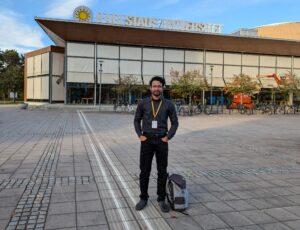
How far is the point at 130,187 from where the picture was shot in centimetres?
621

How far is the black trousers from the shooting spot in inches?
194

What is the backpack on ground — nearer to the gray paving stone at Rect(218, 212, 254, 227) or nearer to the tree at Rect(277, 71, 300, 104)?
the gray paving stone at Rect(218, 212, 254, 227)

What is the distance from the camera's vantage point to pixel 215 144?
12.0 metres

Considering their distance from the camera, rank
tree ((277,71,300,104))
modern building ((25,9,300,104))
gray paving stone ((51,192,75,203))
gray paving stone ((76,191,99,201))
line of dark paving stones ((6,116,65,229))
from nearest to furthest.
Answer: line of dark paving stones ((6,116,65,229)) → gray paving stone ((51,192,75,203)) → gray paving stone ((76,191,99,201)) → tree ((277,71,300,104)) → modern building ((25,9,300,104))

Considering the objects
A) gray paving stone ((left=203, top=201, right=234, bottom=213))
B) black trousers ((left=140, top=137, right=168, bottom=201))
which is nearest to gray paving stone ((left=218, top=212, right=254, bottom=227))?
gray paving stone ((left=203, top=201, right=234, bottom=213))

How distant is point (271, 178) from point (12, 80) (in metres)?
66.7

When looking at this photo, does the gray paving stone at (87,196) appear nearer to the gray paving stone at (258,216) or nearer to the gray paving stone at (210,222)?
the gray paving stone at (210,222)

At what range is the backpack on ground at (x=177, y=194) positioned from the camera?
488 cm

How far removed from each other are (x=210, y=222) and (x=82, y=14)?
39.0 meters

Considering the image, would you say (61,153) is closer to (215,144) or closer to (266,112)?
(215,144)

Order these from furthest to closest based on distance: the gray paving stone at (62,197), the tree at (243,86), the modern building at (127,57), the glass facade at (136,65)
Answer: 1. the glass facade at (136,65)
2. the modern building at (127,57)
3. the tree at (243,86)
4. the gray paving stone at (62,197)

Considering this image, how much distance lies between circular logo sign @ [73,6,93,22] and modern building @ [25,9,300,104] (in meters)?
1.75

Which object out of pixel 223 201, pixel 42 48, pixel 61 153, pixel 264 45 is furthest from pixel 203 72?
pixel 223 201

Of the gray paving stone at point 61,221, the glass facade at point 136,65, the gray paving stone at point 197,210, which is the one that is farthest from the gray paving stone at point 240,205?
the glass facade at point 136,65
